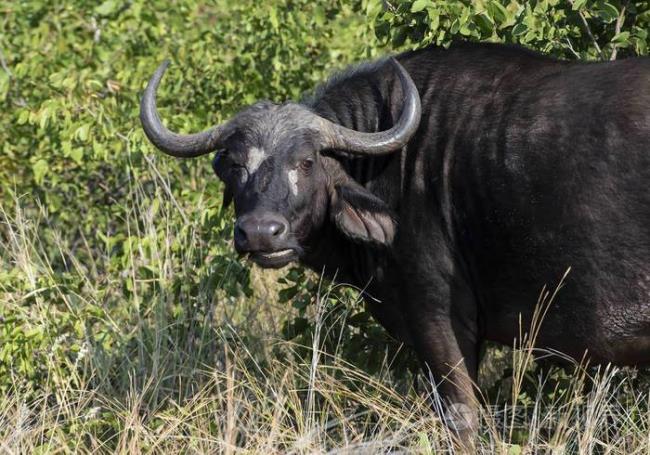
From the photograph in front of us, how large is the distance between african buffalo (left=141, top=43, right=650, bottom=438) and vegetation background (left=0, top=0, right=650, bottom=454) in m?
0.18

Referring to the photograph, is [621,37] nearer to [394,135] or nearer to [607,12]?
[607,12]

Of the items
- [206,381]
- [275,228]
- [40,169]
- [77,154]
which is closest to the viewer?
[275,228]

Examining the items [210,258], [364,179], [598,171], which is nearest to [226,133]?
[364,179]

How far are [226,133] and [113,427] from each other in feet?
4.46

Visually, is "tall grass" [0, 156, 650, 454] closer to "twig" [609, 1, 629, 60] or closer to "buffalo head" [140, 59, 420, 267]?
"buffalo head" [140, 59, 420, 267]

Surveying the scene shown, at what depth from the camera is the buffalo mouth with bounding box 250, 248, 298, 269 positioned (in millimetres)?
5041

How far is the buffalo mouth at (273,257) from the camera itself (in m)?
5.04

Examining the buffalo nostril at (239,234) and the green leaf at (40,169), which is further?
the green leaf at (40,169)

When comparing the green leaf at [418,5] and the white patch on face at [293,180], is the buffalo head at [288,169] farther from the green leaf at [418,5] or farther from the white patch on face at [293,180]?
the green leaf at [418,5]

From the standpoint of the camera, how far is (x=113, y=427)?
5.44m

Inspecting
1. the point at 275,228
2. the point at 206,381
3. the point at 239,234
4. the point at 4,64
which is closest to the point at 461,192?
the point at 275,228

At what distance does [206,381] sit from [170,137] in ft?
3.89

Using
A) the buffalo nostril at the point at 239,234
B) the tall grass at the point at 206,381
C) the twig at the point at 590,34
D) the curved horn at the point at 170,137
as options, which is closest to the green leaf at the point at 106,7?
the tall grass at the point at 206,381

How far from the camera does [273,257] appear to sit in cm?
507
